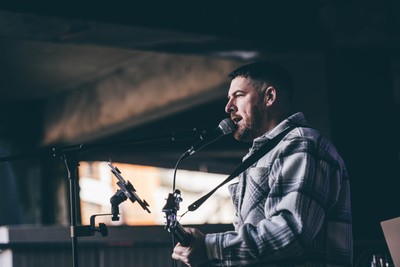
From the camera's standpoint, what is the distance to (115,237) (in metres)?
5.79

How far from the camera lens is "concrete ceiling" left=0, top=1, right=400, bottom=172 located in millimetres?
6258

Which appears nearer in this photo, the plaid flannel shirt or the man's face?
the plaid flannel shirt

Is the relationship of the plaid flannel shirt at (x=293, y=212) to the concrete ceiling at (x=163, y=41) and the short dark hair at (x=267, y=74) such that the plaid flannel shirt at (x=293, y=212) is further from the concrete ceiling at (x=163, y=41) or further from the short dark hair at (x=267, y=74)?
the concrete ceiling at (x=163, y=41)

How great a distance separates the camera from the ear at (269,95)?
11.6 ft

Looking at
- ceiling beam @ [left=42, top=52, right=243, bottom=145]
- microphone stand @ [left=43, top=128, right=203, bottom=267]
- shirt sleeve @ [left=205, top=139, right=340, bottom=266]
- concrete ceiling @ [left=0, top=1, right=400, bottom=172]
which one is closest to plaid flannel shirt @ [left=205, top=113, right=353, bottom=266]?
shirt sleeve @ [left=205, top=139, right=340, bottom=266]

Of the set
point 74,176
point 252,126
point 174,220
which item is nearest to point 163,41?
point 74,176

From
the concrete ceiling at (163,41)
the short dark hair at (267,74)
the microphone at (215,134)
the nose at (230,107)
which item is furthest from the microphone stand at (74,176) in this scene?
the concrete ceiling at (163,41)

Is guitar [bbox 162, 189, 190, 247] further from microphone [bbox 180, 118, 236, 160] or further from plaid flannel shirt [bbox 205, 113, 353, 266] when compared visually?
microphone [bbox 180, 118, 236, 160]

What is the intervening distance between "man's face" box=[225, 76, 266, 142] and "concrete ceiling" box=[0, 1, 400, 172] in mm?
2677

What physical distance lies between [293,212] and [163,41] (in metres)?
4.04

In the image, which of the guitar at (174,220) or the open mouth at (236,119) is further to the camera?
the open mouth at (236,119)

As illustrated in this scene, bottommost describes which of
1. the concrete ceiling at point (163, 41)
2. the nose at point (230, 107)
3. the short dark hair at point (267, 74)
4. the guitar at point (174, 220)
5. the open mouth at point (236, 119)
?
the guitar at point (174, 220)

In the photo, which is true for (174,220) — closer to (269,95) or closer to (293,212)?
(293,212)

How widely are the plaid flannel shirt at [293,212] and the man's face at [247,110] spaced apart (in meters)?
0.21
